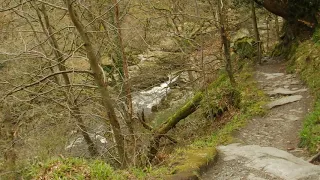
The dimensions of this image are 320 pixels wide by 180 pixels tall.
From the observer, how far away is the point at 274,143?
9.03m

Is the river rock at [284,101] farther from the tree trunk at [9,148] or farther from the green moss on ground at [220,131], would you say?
the tree trunk at [9,148]

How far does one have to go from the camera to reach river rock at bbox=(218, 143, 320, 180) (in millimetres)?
6160

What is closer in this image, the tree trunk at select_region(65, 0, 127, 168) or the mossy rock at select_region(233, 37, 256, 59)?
the tree trunk at select_region(65, 0, 127, 168)

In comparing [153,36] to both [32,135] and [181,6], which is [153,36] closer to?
[181,6]

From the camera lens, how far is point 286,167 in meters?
6.51

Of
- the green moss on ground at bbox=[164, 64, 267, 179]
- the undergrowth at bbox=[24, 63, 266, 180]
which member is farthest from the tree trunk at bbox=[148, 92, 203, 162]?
the green moss on ground at bbox=[164, 64, 267, 179]

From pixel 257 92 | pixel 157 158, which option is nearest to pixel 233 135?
pixel 157 158

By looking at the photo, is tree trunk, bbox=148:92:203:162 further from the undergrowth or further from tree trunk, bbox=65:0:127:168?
tree trunk, bbox=65:0:127:168

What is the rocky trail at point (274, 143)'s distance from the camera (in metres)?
6.48

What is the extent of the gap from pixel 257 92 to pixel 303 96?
1.67m

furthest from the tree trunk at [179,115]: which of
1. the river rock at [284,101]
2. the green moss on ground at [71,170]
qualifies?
the green moss on ground at [71,170]

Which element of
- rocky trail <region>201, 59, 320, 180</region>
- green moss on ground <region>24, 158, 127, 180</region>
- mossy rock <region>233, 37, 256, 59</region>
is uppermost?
Answer: mossy rock <region>233, 37, 256, 59</region>

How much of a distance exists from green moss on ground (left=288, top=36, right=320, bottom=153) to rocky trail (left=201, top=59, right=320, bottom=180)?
254mm

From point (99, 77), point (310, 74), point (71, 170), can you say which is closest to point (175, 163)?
point (71, 170)
